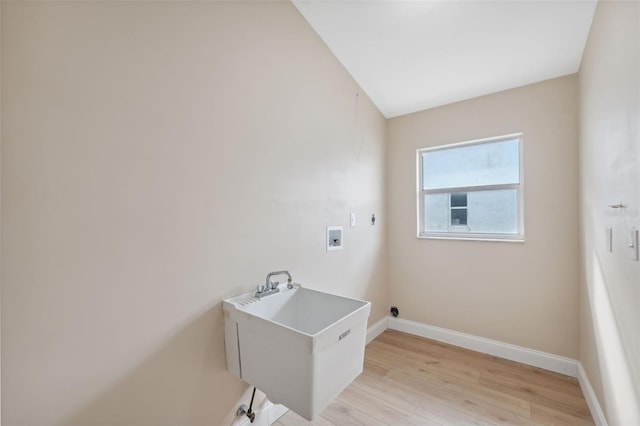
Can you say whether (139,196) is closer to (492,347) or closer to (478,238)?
(478,238)

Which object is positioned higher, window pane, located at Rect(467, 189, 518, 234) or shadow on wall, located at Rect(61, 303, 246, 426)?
window pane, located at Rect(467, 189, 518, 234)

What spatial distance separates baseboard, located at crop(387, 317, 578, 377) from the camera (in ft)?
7.11

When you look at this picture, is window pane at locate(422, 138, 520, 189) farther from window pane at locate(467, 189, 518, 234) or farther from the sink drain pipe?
the sink drain pipe

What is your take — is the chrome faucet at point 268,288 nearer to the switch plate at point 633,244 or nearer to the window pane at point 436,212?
the switch plate at point 633,244

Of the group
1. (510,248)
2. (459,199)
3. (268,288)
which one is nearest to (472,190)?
(459,199)

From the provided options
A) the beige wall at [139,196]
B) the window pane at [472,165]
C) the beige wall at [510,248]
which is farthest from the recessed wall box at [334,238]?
the window pane at [472,165]

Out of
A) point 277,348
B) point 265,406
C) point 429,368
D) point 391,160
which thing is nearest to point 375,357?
point 429,368

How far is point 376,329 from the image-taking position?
9.27 ft

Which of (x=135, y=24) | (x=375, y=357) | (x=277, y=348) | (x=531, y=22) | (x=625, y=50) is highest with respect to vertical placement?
(x=531, y=22)

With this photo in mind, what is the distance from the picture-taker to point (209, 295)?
1403 mm

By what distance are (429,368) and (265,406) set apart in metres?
1.39

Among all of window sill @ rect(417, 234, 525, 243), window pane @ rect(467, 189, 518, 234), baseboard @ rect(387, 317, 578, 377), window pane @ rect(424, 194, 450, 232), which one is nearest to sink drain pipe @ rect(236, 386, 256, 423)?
baseboard @ rect(387, 317, 578, 377)

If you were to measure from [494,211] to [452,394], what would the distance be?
1600mm

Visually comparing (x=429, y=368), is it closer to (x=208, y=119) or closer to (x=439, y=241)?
(x=439, y=241)
